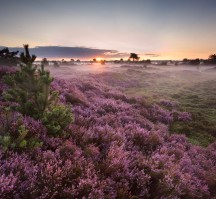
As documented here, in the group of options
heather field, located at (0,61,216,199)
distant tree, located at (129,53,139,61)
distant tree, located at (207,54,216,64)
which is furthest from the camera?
distant tree, located at (129,53,139,61)

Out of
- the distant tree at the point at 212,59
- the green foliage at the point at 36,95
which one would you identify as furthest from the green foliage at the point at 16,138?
the distant tree at the point at 212,59

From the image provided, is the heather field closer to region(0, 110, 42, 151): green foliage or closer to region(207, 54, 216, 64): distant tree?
region(0, 110, 42, 151): green foliage

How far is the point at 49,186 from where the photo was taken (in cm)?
505

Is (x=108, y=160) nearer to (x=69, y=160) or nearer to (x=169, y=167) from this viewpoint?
(x=69, y=160)

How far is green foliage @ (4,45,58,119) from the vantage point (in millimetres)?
7031

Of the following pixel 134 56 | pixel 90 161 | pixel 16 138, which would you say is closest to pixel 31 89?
pixel 16 138

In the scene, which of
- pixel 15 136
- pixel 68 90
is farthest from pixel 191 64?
pixel 15 136

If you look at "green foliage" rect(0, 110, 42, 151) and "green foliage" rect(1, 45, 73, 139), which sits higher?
"green foliage" rect(1, 45, 73, 139)

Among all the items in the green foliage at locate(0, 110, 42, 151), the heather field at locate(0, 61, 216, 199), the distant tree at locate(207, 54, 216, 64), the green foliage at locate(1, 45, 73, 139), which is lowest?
the heather field at locate(0, 61, 216, 199)

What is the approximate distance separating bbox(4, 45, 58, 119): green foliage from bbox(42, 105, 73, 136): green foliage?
33cm

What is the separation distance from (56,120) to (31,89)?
3.98 ft

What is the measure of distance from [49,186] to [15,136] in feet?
6.83

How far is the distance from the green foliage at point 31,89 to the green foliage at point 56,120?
0.33m

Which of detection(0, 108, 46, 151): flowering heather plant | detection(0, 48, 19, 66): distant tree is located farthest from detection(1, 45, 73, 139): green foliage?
detection(0, 48, 19, 66): distant tree
